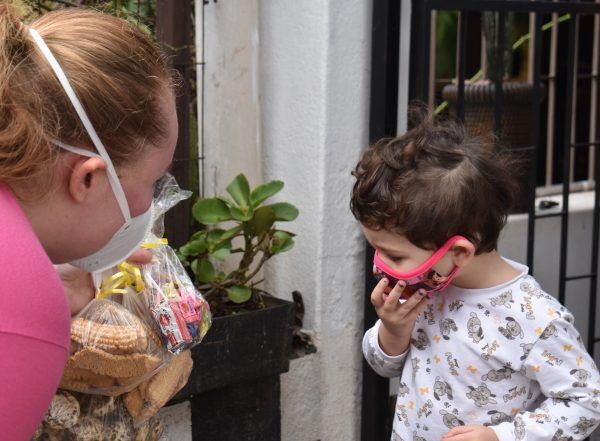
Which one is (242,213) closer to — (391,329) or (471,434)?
(391,329)

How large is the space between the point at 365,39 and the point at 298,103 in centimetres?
31

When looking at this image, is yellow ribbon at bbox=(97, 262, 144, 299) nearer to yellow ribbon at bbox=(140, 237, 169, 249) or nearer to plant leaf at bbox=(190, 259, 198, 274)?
yellow ribbon at bbox=(140, 237, 169, 249)

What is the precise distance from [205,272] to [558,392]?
4.05 feet

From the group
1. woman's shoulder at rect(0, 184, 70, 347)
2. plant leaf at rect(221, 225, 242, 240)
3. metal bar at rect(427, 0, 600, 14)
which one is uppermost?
metal bar at rect(427, 0, 600, 14)

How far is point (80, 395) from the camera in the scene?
1841 mm

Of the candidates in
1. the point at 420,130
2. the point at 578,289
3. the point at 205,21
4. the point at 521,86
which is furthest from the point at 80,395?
the point at 521,86

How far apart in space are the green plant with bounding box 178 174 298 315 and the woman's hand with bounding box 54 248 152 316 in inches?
33.9

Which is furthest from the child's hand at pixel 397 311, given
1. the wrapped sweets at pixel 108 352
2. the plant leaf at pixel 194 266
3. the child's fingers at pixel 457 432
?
the plant leaf at pixel 194 266

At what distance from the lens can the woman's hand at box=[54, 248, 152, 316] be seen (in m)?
1.85

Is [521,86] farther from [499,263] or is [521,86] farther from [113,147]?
[113,147]

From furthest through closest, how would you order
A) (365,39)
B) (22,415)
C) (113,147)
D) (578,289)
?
(578,289), (365,39), (113,147), (22,415)

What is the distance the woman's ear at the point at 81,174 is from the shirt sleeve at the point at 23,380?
0.81ft

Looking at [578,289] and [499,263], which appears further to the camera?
[578,289]

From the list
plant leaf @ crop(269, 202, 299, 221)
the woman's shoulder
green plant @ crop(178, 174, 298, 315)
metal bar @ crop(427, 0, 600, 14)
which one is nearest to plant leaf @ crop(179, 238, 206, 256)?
green plant @ crop(178, 174, 298, 315)
